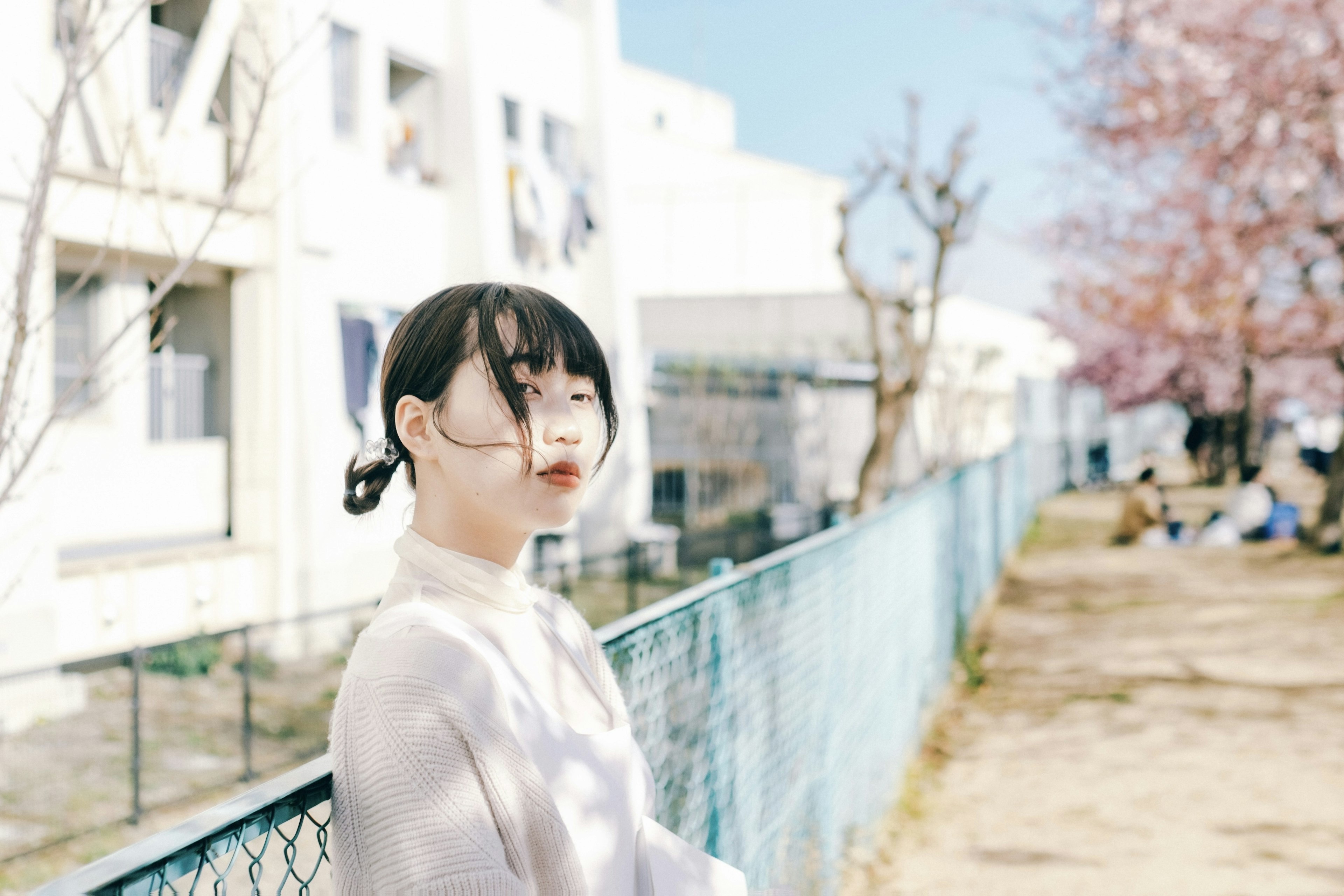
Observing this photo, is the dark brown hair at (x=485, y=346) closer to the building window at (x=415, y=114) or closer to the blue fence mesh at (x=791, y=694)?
the blue fence mesh at (x=791, y=694)

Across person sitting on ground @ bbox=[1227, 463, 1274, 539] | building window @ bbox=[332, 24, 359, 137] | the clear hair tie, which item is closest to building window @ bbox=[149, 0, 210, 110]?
building window @ bbox=[332, 24, 359, 137]

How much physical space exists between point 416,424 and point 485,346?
0.14 metres

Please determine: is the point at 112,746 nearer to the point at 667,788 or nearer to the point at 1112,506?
the point at 667,788

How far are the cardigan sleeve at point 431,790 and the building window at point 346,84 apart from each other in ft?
37.0

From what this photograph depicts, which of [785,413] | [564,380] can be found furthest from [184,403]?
[785,413]

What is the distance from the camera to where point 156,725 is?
738cm

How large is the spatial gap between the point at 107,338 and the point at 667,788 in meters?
7.78

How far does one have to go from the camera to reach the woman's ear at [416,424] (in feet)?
4.52

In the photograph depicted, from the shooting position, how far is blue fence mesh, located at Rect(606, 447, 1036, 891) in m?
2.69

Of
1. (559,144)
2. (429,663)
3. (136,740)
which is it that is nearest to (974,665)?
(136,740)

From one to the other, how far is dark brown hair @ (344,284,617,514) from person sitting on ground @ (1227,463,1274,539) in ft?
53.7

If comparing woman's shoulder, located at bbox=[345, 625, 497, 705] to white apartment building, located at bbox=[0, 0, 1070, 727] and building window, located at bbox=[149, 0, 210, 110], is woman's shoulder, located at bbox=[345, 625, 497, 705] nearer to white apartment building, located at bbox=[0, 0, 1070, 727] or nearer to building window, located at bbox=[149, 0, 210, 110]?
white apartment building, located at bbox=[0, 0, 1070, 727]

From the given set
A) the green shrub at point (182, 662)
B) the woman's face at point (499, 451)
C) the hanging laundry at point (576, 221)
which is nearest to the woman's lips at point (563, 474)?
the woman's face at point (499, 451)

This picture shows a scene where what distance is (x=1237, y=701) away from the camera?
7262 millimetres
